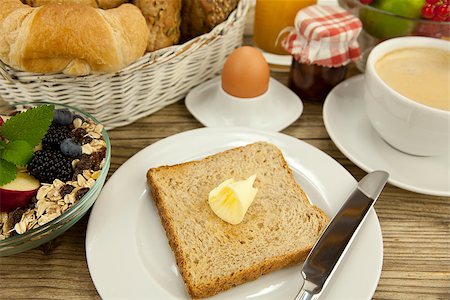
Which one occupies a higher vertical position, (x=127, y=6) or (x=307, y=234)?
(x=127, y=6)

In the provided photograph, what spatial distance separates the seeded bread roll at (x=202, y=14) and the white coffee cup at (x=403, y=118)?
0.48 metres

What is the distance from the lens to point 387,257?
1083 mm

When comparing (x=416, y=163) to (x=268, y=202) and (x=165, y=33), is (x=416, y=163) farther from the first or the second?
(x=165, y=33)

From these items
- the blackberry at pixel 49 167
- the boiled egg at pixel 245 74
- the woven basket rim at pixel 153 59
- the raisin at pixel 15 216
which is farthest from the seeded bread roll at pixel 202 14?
the raisin at pixel 15 216

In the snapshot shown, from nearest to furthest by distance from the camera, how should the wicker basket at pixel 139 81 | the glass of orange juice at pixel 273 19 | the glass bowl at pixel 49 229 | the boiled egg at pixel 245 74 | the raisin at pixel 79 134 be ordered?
the glass bowl at pixel 49 229 → the raisin at pixel 79 134 → the wicker basket at pixel 139 81 → the boiled egg at pixel 245 74 → the glass of orange juice at pixel 273 19

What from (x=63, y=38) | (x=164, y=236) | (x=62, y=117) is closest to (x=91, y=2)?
(x=63, y=38)

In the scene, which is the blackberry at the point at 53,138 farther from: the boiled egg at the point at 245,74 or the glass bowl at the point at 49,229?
the boiled egg at the point at 245,74

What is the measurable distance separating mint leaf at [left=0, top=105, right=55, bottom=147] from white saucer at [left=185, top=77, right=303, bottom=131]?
1.71 ft

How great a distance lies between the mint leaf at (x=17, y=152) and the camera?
96cm

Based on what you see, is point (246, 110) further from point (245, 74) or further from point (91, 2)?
point (91, 2)

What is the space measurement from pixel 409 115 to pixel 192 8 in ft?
2.40

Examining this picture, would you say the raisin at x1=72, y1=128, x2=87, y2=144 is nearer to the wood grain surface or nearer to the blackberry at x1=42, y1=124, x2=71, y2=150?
the blackberry at x1=42, y1=124, x2=71, y2=150

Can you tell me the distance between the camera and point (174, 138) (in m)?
1.27

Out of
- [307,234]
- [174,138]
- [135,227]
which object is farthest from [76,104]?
[307,234]
